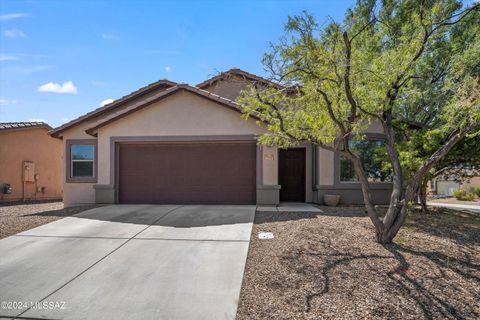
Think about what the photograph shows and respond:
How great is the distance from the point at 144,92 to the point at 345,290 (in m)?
12.2

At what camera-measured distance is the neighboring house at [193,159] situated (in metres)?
11.0

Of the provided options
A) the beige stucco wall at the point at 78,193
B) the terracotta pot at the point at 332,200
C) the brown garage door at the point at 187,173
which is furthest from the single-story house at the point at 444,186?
the beige stucco wall at the point at 78,193

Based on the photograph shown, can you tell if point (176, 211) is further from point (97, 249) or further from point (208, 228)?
point (97, 249)

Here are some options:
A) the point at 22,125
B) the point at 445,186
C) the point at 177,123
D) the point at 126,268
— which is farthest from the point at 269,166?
the point at 445,186

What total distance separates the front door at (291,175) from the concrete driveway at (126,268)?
4.32m

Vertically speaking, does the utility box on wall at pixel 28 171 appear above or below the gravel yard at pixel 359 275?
above

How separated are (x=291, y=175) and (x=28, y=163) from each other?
1509 cm

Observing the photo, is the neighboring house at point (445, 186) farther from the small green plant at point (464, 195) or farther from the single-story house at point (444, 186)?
the small green plant at point (464, 195)

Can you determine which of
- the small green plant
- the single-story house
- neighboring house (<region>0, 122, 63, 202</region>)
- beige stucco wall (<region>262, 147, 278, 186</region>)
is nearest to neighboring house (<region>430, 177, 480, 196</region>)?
the single-story house

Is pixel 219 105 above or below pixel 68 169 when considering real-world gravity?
above

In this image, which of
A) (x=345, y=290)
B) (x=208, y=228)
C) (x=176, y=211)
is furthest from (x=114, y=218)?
(x=345, y=290)

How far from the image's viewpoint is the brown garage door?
1120 centimetres

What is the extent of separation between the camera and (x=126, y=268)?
214 inches

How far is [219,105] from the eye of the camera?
1106 cm
